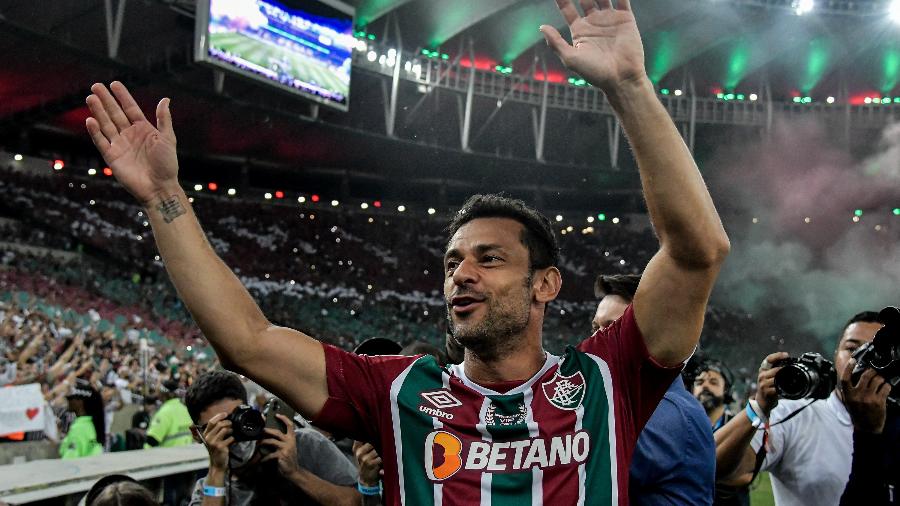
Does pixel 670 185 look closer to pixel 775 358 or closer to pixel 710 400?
pixel 775 358

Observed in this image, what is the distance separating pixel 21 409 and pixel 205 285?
5.06 metres

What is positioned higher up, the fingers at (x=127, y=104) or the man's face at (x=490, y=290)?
the fingers at (x=127, y=104)

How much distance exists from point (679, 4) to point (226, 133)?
15.0 m

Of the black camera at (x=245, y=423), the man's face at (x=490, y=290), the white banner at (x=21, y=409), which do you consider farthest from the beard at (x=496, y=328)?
the white banner at (x=21, y=409)

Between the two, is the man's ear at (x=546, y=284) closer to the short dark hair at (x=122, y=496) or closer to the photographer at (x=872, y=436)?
the photographer at (x=872, y=436)

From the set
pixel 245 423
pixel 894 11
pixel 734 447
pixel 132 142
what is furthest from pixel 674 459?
pixel 894 11

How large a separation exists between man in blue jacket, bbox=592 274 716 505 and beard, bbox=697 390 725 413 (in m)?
2.36

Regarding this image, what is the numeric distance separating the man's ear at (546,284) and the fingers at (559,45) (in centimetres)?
54

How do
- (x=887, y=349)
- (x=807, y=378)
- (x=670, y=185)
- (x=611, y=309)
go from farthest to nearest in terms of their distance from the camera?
(x=611, y=309), (x=807, y=378), (x=887, y=349), (x=670, y=185)

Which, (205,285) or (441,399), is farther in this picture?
(441,399)

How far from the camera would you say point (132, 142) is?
6.93 feet

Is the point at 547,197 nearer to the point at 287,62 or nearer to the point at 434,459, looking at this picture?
the point at 287,62

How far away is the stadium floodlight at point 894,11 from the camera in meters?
27.1

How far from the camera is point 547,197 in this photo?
3434cm
